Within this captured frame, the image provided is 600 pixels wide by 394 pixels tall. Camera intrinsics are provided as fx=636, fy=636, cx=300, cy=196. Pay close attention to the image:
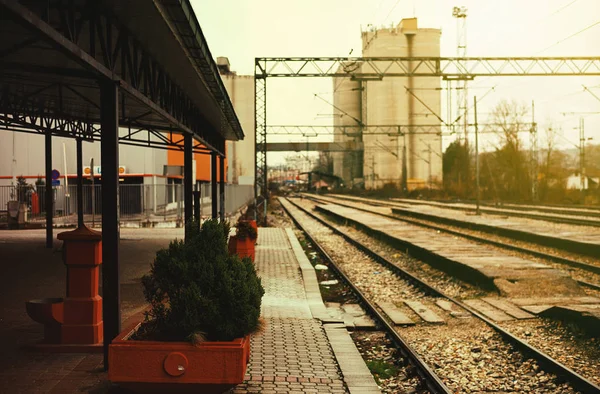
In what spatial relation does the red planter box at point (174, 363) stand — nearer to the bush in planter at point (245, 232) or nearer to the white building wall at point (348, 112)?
the bush in planter at point (245, 232)

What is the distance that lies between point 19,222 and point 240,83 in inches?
2312

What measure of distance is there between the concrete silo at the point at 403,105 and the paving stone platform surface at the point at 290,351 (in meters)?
72.7

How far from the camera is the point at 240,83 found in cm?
8681

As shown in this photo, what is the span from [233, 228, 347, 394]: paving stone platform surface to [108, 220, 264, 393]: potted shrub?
A: 114 cm

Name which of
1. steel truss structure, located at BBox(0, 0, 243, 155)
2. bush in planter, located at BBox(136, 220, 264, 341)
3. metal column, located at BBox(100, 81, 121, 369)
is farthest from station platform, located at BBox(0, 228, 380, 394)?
steel truss structure, located at BBox(0, 0, 243, 155)

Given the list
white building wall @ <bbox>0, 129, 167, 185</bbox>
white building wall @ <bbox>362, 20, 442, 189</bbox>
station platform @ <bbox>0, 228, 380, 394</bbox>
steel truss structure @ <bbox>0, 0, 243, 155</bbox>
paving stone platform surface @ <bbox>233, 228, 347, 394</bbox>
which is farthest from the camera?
white building wall @ <bbox>362, 20, 442, 189</bbox>

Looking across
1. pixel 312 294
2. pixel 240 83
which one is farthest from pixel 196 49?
pixel 240 83

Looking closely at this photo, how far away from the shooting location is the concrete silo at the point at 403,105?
84.1m

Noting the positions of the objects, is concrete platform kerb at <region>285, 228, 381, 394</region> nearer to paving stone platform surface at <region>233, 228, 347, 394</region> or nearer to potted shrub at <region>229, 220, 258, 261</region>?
paving stone platform surface at <region>233, 228, 347, 394</region>

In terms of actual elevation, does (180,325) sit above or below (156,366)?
above

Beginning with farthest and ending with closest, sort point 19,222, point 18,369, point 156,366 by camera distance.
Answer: point 19,222
point 18,369
point 156,366

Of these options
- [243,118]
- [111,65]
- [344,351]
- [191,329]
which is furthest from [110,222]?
[243,118]

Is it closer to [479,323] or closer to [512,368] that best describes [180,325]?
[512,368]

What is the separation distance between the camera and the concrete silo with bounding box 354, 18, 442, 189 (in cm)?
8412
